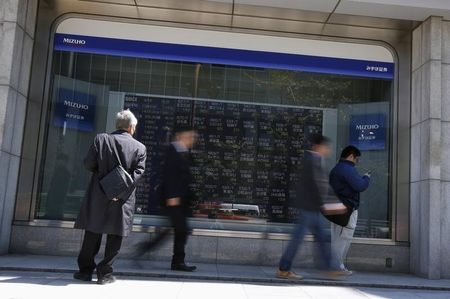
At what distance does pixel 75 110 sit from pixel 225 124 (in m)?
2.52

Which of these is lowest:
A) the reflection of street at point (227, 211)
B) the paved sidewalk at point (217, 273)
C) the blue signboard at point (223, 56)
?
the paved sidewalk at point (217, 273)

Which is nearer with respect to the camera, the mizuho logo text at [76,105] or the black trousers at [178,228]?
the black trousers at [178,228]

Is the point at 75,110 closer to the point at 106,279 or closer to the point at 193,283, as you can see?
the point at 106,279

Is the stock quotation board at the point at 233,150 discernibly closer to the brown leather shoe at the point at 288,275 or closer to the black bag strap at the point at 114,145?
the brown leather shoe at the point at 288,275

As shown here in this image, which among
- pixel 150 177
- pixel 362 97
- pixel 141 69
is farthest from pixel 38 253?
pixel 362 97

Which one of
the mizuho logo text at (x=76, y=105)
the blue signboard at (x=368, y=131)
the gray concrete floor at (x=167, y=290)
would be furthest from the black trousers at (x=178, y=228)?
the blue signboard at (x=368, y=131)

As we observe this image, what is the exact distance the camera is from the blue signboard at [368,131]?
8.88 meters

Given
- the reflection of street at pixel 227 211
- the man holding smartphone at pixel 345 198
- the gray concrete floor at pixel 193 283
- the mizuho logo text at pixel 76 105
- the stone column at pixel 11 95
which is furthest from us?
the mizuho logo text at pixel 76 105

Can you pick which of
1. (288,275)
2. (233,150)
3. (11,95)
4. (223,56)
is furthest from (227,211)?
(11,95)

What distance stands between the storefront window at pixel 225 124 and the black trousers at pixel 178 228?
1463 millimetres

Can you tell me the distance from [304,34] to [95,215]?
16.7ft

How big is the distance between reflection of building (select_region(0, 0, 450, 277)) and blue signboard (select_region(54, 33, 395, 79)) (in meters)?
0.02

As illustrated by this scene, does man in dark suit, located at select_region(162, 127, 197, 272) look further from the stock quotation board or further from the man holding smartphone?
the man holding smartphone

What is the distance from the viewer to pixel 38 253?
7965 millimetres
